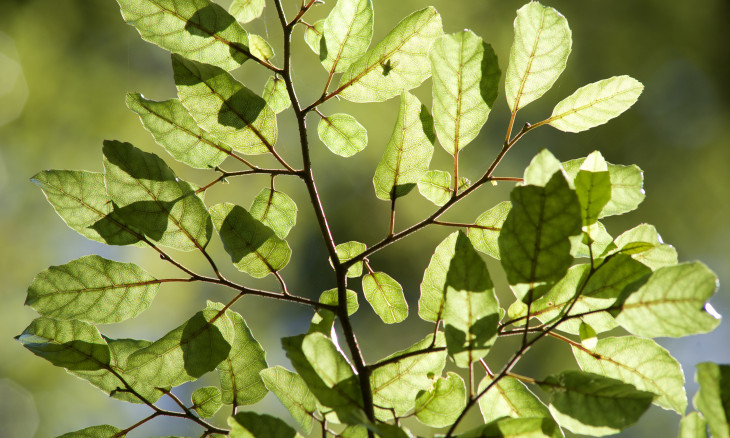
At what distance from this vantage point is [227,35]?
1.88 feet

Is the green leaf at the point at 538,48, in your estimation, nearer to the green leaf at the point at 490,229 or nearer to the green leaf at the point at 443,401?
the green leaf at the point at 490,229

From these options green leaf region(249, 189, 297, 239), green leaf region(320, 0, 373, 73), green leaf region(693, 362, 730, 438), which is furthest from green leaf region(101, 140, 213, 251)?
green leaf region(693, 362, 730, 438)

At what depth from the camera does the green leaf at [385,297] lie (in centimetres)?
70

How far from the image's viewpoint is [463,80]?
1.70ft

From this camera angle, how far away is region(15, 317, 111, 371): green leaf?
22.5 inches

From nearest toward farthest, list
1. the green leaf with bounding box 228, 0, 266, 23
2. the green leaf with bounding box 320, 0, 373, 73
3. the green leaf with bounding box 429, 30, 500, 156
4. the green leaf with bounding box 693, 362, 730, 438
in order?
the green leaf with bounding box 693, 362, 730, 438 < the green leaf with bounding box 429, 30, 500, 156 < the green leaf with bounding box 320, 0, 373, 73 < the green leaf with bounding box 228, 0, 266, 23

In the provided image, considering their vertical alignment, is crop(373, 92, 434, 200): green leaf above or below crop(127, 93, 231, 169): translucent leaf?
below

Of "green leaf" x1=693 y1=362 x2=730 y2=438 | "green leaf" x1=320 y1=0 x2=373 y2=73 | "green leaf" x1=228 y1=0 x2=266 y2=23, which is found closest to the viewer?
"green leaf" x1=693 y1=362 x2=730 y2=438

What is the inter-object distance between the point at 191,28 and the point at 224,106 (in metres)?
0.09

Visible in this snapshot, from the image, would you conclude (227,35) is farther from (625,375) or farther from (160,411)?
(625,375)

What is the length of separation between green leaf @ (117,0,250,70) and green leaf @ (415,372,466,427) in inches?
16.7

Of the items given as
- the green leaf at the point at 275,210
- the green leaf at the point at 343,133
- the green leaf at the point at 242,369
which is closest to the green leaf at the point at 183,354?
the green leaf at the point at 242,369

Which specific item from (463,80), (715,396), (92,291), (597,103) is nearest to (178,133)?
(92,291)

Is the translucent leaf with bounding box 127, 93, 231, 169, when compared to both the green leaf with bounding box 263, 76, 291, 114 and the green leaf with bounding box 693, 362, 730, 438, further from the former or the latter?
the green leaf with bounding box 693, 362, 730, 438
